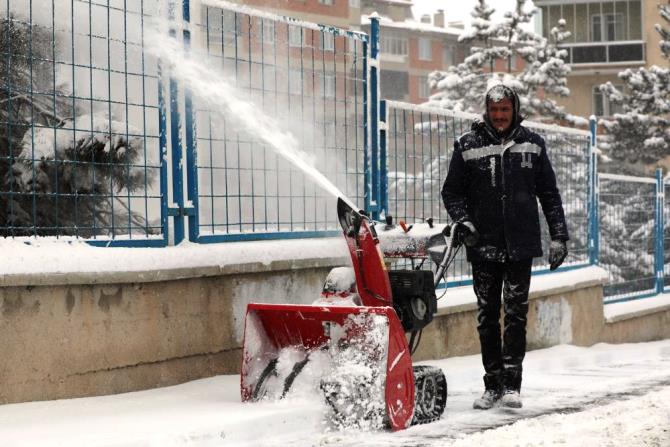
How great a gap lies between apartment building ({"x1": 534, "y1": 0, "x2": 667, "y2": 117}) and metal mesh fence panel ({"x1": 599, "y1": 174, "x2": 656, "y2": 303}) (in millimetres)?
34296

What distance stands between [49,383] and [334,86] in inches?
129

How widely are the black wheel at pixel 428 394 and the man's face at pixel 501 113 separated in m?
1.58

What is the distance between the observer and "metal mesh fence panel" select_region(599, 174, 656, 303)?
516 inches

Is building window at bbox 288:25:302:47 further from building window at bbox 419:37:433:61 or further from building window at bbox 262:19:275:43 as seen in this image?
building window at bbox 419:37:433:61

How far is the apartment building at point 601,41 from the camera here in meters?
47.2

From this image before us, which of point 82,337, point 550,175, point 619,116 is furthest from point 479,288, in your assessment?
point 619,116

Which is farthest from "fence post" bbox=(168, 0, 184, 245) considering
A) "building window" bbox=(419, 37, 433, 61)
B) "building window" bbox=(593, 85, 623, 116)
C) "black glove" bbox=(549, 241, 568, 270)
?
"building window" bbox=(419, 37, 433, 61)

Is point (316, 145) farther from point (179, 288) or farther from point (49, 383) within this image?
point (49, 383)

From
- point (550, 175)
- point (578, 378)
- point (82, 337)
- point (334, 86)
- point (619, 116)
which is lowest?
point (578, 378)

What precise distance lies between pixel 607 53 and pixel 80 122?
43870mm

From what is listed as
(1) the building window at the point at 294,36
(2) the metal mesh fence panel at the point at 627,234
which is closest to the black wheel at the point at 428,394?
A: (1) the building window at the point at 294,36

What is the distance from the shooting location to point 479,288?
6.64 m

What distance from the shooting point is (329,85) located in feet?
26.0

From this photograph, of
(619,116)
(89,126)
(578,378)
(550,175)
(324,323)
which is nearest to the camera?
(324,323)
